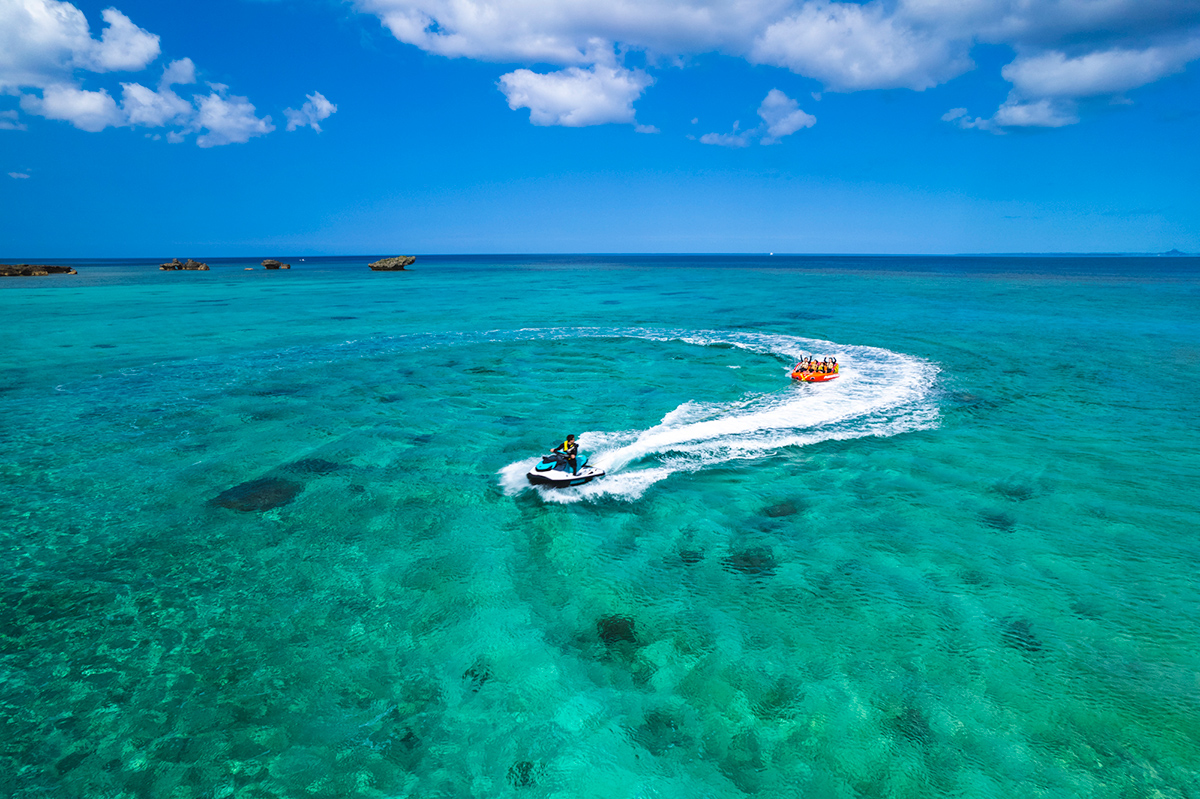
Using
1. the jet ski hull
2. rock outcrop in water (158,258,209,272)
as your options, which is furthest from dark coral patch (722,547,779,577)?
rock outcrop in water (158,258,209,272)

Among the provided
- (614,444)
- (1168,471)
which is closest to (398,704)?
(614,444)

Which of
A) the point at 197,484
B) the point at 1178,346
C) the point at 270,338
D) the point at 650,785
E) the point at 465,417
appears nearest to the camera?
the point at 650,785

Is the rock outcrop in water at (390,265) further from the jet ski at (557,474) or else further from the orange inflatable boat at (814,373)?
the jet ski at (557,474)

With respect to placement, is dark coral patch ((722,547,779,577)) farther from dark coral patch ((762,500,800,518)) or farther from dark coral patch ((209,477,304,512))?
dark coral patch ((209,477,304,512))

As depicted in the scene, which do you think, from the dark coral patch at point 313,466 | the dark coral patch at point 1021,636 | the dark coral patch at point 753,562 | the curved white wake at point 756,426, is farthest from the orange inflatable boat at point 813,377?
the dark coral patch at point 313,466

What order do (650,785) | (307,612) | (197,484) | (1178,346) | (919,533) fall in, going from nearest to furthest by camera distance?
(650,785)
(307,612)
(919,533)
(197,484)
(1178,346)

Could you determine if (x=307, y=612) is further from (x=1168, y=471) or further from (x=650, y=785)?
(x=1168, y=471)

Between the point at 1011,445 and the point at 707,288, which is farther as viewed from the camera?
the point at 707,288
